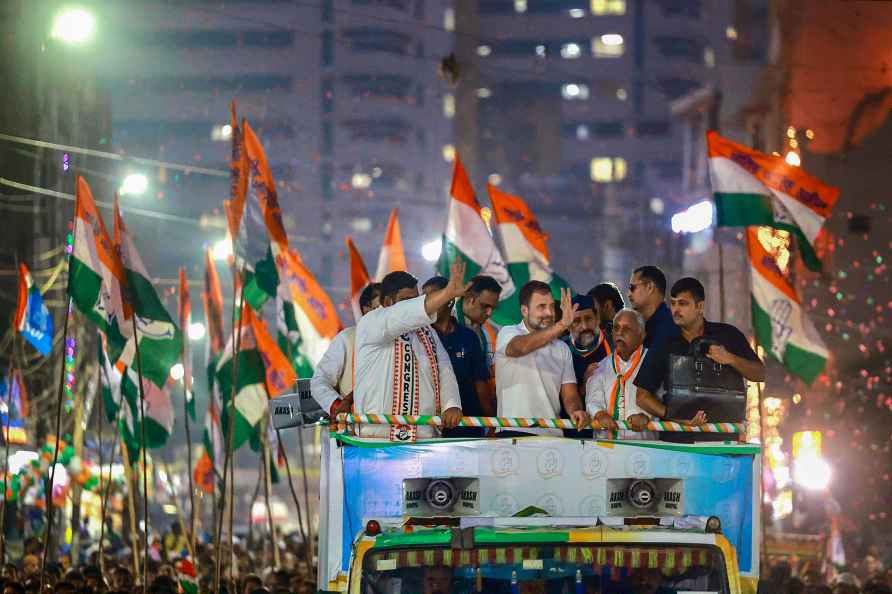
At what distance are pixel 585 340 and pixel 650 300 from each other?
644 mm

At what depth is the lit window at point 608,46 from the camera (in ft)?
315

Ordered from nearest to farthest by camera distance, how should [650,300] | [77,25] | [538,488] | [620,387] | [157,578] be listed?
1. [538,488]
2. [620,387]
3. [650,300]
4. [157,578]
5. [77,25]

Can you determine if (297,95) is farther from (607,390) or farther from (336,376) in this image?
(607,390)

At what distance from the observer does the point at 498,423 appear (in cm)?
A: 843

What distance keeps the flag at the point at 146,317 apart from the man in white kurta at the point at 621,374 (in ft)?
25.5

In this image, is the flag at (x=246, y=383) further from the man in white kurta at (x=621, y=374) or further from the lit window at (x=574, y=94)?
the lit window at (x=574, y=94)

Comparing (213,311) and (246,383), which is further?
(213,311)

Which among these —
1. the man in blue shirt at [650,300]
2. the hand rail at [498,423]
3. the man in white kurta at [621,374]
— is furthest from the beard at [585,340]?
the hand rail at [498,423]

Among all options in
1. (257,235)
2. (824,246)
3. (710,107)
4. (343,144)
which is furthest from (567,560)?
(343,144)

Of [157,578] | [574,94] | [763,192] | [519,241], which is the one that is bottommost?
[157,578]

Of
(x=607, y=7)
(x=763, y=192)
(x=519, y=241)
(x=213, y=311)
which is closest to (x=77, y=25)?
(x=213, y=311)

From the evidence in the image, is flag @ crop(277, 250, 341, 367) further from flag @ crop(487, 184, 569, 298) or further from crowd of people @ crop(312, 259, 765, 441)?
crowd of people @ crop(312, 259, 765, 441)

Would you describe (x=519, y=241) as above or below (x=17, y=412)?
above

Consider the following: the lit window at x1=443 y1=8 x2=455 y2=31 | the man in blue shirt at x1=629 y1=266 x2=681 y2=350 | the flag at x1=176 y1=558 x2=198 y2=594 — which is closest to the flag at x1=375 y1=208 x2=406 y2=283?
the flag at x1=176 y1=558 x2=198 y2=594
